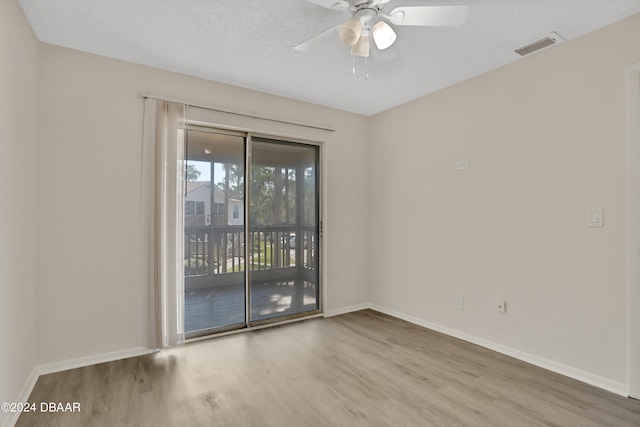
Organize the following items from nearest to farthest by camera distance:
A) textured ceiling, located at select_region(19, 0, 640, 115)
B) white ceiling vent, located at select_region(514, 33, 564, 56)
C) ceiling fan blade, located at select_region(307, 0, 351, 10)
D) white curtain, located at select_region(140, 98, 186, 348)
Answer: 1. ceiling fan blade, located at select_region(307, 0, 351, 10)
2. textured ceiling, located at select_region(19, 0, 640, 115)
3. white ceiling vent, located at select_region(514, 33, 564, 56)
4. white curtain, located at select_region(140, 98, 186, 348)

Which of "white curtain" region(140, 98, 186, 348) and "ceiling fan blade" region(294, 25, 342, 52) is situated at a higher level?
"ceiling fan blade" region(294, 25, 342, 52)

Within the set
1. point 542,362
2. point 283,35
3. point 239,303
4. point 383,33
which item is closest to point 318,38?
point 383,33

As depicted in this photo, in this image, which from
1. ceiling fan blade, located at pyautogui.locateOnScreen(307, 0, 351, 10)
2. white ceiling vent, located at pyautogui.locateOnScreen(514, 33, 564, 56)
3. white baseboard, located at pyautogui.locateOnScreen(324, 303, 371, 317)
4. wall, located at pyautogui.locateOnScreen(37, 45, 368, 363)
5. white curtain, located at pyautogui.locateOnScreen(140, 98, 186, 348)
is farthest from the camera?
white baseboard, located at pyautogui.locateOnScreen(324, 303, 371, 317)

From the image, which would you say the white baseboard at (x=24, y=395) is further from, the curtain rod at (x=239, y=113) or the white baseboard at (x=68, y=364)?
the curtain rod at (x=239, y=113)

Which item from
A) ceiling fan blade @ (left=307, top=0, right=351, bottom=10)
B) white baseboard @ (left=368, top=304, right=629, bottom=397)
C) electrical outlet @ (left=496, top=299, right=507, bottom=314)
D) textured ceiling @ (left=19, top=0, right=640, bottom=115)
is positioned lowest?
white baseboard @ (left=368, top=304, right=629, bottom=397)

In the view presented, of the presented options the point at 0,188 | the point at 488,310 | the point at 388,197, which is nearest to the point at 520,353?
the point at 488,310

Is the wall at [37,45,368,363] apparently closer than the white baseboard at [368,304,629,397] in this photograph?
No

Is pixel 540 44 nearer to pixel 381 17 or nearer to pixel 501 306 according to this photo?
pixel 381 17

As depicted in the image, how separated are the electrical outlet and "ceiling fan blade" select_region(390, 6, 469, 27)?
2345 millimetres

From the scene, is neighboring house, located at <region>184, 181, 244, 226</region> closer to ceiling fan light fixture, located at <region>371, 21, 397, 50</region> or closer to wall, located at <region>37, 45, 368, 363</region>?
wall, located at <region>37, 45, 368, 363</region>

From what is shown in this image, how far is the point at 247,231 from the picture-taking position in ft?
11.4

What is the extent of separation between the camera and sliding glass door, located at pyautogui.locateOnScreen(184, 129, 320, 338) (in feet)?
10.6

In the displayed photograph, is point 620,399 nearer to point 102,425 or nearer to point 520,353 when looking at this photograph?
point 520,353

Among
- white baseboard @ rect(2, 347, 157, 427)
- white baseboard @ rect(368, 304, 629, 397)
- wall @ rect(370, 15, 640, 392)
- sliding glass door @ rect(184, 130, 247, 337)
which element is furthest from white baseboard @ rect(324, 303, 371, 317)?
white baseboard @ rect(2, 347, 157, 427)
